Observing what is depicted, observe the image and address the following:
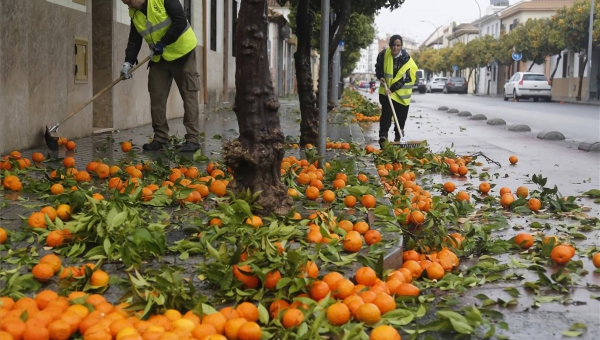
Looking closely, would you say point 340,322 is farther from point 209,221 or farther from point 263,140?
point 263,140

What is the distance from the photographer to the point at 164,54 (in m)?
8.36

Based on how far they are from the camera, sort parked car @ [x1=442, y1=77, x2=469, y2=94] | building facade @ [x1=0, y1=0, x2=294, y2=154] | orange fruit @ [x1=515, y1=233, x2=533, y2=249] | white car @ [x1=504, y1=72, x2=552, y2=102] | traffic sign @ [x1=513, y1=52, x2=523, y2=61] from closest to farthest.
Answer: orange fruit @ [x1=515, y1=233, x2=533, y2=249]
building facade @ [x1=0, y1=0, x2=294, y2=154]
white car @ [x1=504, y1=72, x2=552, y2=102]
traffic sign @ [x1=513, y1=52, x2=523, y2=61]
parked car @ [x1=442, y1=77, x2=469, y2=94]

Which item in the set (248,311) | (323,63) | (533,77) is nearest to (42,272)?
(248,311)

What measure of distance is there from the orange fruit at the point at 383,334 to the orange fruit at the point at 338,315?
0.60 ft

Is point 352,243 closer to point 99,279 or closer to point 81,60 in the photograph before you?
point 99,279

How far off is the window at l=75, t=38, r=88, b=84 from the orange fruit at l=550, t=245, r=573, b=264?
7258mm

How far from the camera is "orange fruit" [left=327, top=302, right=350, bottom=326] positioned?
295 centimetres

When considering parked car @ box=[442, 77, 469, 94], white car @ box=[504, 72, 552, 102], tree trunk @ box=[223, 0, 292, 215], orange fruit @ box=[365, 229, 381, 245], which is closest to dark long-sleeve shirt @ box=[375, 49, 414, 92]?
tree trunk @ box=[223, 0, 292, 215]

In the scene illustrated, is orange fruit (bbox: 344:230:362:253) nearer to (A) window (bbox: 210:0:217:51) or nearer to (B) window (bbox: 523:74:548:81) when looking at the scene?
(A) window (bbox: 210:0:217:51)

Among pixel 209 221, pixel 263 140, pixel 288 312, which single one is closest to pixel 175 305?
pixel 288 312

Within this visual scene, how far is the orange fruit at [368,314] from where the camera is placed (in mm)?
2973

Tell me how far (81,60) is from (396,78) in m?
4.40

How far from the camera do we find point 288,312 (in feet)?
9.52

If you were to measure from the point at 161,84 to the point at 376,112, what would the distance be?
484 inches
